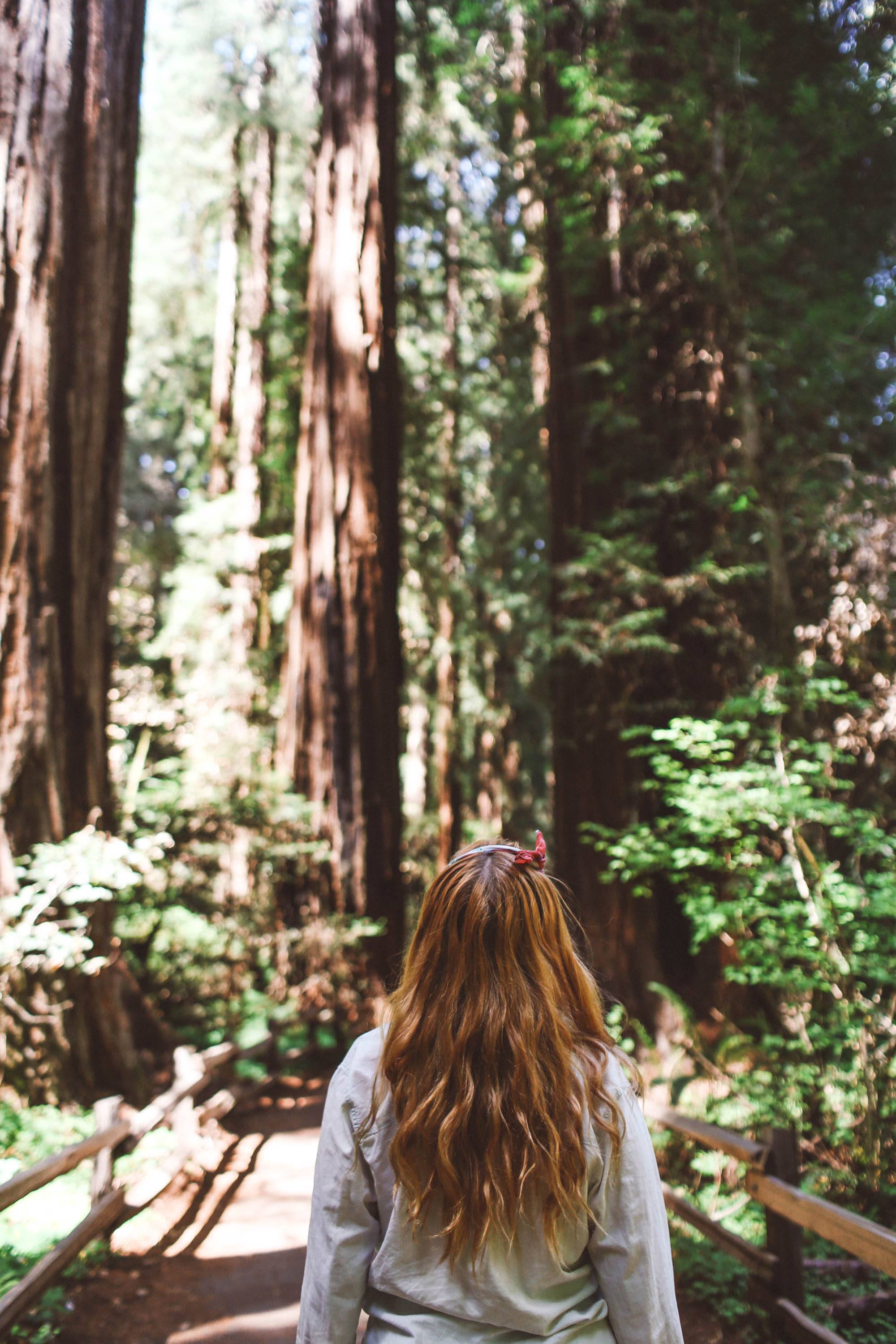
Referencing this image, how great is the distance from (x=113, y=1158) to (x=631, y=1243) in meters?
4.33

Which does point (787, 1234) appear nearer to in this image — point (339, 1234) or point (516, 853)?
point (339, 1234)

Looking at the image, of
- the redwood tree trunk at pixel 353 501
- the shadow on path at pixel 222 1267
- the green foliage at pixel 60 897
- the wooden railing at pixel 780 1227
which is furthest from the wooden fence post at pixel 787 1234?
the redwood tree trunk at pixel 353 501

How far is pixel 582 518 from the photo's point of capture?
7992mm

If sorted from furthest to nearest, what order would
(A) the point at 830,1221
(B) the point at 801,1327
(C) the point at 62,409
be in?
(C) the point at 62,409, (B) the point at 801,1327, (A) the point at 830,1221

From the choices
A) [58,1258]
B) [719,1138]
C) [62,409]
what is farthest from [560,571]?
[58,1258]

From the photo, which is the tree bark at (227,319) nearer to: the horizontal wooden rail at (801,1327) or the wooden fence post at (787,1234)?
the wooden fence post at (787,1234)

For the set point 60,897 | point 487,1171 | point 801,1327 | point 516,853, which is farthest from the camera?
point 60,897

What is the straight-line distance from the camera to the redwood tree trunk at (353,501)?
8727mm

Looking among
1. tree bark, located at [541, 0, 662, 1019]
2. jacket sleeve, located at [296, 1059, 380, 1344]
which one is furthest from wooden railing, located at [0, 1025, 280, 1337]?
tree bark, located at [541, 0, 662, 1019]

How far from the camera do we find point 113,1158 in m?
4.91

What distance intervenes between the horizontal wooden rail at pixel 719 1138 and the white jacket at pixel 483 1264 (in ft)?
8.65

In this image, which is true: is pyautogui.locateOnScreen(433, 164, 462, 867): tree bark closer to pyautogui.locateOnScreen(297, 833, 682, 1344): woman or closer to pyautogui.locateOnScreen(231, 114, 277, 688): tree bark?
pyautogui.locateOnScreen(231, 114, 277, 688): tree bark

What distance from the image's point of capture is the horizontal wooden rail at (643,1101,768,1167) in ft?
12.9

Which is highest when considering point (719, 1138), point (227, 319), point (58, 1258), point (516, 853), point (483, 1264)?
point (227, 319)
